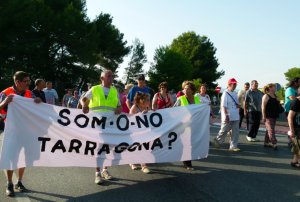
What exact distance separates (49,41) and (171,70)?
103 feet

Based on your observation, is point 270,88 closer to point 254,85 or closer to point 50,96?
point 254,85

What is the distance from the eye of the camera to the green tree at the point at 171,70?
5619 cm

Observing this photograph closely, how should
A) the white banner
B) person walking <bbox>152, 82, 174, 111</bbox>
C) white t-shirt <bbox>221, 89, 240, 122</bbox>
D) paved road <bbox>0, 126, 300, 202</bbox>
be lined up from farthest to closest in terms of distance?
1. white t-shirt <bbox>221, 89, 240, 122</bbox>
2. person walking <bbox>152, 82, 174, 111</bbox>
3. the white banner
4. paved road <bbox>0, 126, 300, 202</bbox>

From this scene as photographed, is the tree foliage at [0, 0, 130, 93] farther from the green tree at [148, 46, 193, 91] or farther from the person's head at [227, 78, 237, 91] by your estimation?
the green tree at [148, 46, 193, 91]

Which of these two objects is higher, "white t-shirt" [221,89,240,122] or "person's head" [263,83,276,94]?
"person's head" [263,83,276,94]

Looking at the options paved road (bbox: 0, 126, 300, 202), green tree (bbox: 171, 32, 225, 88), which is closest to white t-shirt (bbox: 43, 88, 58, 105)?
paved road (bbox: 0, 126, 300, 202)

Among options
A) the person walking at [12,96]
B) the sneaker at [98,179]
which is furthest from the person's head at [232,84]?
the person walking at [12,96]

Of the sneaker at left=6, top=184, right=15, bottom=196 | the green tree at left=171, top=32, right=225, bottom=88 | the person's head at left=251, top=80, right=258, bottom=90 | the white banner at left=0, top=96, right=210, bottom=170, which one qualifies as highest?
the green tree at left=171, top=32, right=225, bottom=88

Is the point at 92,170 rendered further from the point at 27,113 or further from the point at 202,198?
the point at 202,198

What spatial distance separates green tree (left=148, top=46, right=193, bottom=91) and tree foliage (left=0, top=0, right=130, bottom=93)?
888 inches

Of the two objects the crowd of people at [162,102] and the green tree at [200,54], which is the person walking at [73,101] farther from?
the green tree at [200,54]

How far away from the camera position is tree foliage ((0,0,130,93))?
938 inches

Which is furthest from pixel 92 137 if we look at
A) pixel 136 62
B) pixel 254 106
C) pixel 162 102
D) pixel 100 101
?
pixel 136 62

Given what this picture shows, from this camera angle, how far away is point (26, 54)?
25844mm
